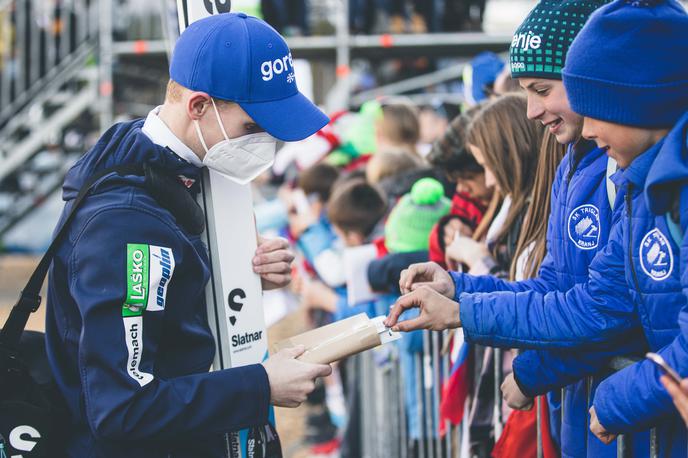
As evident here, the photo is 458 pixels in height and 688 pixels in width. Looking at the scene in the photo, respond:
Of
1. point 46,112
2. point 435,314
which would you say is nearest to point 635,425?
point 435,314

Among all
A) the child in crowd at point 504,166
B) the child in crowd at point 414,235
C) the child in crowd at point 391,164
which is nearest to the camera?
the child in crowd at point 504,166

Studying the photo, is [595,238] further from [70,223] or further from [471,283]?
[70,223]

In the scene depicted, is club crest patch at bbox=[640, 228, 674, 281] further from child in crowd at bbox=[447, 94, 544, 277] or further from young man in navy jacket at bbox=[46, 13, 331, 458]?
child in crowd at bbox=[447, 94, 544, 277]

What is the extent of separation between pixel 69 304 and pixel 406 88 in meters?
9.25

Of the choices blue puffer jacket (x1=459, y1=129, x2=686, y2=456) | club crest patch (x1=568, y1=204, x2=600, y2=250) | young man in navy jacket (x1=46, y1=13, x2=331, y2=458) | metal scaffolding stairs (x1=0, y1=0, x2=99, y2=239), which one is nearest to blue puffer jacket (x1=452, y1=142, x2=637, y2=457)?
club crest patch (x1=568, y1=204, x2=600, y2=250)

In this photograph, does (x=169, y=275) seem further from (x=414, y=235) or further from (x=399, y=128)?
(x=399, y=128)

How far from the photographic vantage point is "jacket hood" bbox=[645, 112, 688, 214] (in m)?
1.94

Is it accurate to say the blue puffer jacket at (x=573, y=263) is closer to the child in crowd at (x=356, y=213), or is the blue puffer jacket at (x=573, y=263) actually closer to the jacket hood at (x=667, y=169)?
the jacket hood at (x=667, y=169)

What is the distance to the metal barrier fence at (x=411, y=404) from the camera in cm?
359

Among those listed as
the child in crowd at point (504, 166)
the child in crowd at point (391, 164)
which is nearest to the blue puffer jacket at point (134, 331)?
the child in crowd at point (504, 166)

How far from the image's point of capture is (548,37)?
2.66 m

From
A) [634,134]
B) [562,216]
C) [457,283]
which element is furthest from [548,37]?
[457,283]

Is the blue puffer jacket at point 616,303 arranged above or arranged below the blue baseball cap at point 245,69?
below

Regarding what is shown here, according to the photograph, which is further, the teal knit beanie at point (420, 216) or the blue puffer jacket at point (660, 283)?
the teal knit beanie at point (420, 216)
